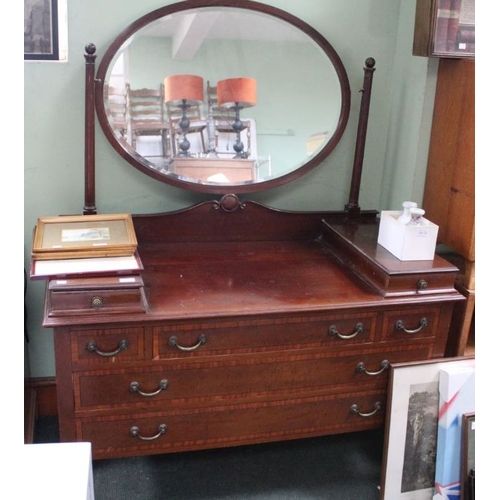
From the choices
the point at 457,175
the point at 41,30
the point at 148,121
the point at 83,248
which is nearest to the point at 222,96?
the point at 148,121

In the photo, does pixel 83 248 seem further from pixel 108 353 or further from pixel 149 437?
pixel 149 437

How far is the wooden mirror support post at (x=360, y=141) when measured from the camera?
6.05 ft

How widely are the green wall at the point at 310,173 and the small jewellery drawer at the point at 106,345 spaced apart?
21.8 inches

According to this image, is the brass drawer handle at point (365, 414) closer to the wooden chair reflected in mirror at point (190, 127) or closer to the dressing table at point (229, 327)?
the dressing table at point (229, 327)

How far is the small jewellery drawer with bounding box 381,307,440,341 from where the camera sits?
1.61m

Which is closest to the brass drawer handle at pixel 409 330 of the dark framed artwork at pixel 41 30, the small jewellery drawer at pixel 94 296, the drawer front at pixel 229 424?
the drawer front at pixel 229 424

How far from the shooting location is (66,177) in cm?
182

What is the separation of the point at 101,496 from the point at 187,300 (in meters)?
0.71

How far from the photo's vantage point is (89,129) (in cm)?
170

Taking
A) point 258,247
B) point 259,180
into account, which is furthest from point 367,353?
point 259,180

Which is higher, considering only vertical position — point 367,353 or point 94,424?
point 367,353

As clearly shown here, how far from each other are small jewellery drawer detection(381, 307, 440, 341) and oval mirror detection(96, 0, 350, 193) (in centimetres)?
57

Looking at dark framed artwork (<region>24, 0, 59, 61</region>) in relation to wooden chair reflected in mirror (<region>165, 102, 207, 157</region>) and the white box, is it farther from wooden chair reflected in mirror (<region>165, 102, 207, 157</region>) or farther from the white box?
the white box
